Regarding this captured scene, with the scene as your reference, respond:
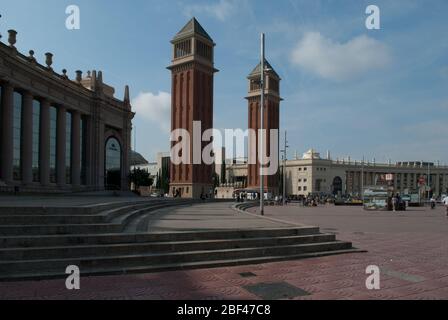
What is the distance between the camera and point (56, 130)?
137ft

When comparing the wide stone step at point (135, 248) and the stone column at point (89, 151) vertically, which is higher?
the stone column at point (89, 151)

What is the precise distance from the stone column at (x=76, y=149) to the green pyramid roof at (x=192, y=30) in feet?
108

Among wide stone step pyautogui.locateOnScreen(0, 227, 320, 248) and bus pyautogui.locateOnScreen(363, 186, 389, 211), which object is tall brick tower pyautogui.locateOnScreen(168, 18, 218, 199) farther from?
wide stone step pyautogui.locateOnScreen(0, 227, 320, 248)

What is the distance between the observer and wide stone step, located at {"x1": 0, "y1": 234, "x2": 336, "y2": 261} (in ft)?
25.1

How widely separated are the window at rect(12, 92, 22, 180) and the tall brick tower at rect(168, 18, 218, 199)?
35.1 m

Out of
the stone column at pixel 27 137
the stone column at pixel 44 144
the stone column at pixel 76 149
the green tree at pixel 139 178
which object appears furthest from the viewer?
the green tree at pixel 139 178

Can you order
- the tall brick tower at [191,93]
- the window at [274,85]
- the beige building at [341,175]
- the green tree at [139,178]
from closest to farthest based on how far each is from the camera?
the green tree at [139,178], the tall brick tower at [191,93], the window at [274,85], the beige building at [341,175]

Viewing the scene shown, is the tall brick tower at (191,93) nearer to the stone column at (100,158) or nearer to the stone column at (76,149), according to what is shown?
the stone column at (100,158)

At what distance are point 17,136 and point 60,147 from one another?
21.2 feet

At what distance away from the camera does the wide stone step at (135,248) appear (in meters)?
7.64

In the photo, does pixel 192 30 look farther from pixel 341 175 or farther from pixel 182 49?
pixel 341 175

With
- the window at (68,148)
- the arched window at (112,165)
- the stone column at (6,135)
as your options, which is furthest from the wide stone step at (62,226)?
the arched window at (112,165)
